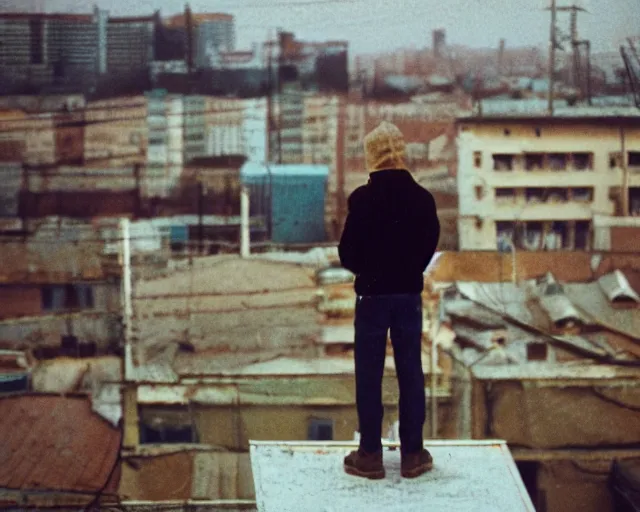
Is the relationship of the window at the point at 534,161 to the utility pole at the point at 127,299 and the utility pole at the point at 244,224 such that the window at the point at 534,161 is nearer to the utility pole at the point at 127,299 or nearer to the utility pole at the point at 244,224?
the utility pole at the point at 244,224

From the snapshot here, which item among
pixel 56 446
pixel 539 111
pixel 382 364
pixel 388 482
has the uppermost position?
pixel 539 111

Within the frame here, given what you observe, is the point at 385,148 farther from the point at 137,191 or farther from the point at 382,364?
the point at 137,191

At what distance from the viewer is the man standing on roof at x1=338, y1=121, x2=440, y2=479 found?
302 cm

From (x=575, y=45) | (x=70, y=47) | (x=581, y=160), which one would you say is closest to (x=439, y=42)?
(x=575, y=45)

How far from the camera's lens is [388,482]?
2986 millimetres

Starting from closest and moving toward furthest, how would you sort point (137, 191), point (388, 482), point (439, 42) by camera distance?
point (388, 482), point (439, 42), point (137, 191)

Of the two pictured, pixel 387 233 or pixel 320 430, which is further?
pixel 320 430

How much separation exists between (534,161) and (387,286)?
2.30 m

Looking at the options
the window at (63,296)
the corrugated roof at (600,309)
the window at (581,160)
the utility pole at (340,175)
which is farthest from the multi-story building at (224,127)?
the corrugated roof at (600,309)

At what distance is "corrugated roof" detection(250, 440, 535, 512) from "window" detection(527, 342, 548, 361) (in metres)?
1.99

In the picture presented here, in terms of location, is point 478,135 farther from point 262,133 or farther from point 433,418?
point 433,418

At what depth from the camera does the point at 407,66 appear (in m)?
5.02

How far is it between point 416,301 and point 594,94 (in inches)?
99.1

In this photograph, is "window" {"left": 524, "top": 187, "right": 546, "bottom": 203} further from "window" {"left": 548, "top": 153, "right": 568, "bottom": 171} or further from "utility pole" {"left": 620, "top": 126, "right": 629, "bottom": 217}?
"utility pole" {"left": 620, "top": 126, "right": 629, "bottom": 217}
